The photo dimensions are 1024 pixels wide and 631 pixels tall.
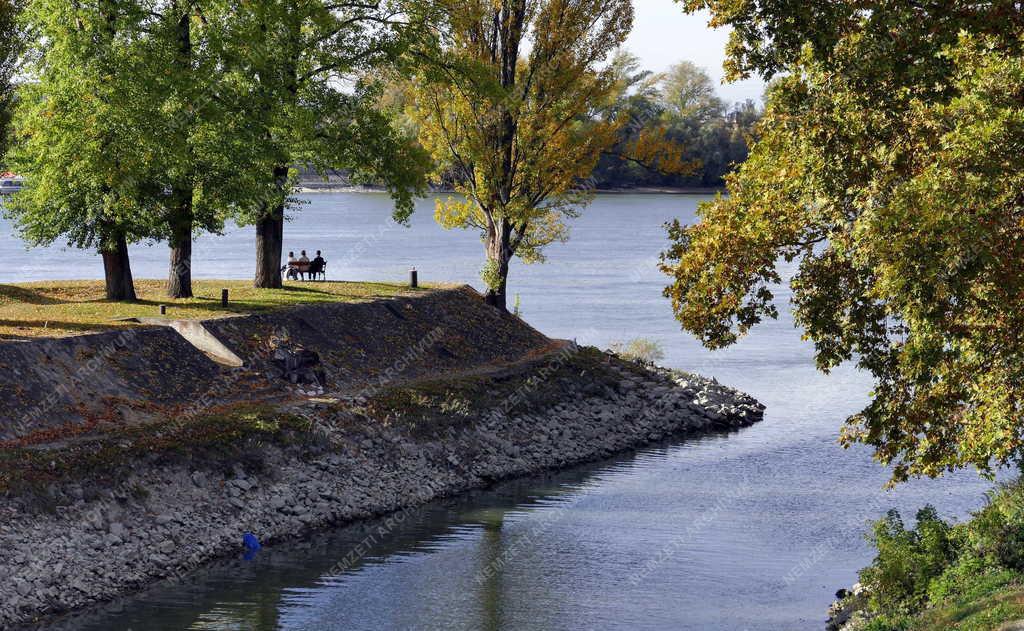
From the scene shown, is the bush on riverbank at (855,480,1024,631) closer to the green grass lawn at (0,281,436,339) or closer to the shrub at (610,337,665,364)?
the green grass lawn at (0,281,436,339)

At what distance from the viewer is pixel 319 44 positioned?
40156 millimetres

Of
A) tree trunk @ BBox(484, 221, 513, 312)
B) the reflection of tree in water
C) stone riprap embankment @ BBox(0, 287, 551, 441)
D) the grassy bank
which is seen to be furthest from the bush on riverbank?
tree trunk @ BBox(484, 221, 513, 312)

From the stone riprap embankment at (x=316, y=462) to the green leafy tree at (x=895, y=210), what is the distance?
12652 millimetres

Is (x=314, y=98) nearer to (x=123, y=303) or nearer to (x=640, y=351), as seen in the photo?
(x=123, y=303)

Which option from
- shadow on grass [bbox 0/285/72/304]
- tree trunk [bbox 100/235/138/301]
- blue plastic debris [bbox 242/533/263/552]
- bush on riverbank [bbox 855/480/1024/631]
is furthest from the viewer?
tree trunk [bbox 100/235/138/301]

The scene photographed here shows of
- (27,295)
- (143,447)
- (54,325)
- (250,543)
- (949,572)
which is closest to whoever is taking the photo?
(949,572)

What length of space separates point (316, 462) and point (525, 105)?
18960 mm

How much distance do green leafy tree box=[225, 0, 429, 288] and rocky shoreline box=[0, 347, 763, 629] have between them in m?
7.83

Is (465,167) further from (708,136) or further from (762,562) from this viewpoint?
(708,136)

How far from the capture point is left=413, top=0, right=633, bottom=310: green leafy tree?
148ft

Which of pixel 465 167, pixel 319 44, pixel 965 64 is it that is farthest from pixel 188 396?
pixel 965 64

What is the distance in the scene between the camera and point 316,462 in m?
30.7

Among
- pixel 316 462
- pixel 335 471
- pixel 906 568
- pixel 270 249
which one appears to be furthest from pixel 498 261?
pixel 906 568

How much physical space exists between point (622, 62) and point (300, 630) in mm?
28902
